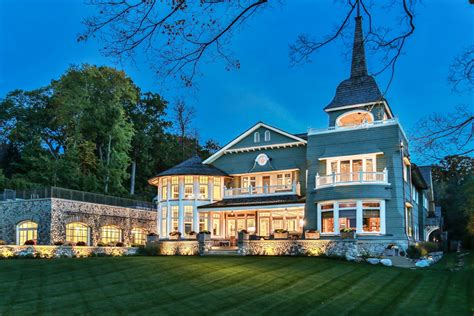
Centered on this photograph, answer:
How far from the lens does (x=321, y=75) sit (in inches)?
388

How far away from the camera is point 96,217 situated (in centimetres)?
3488

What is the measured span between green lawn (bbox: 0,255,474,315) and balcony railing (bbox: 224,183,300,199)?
35.9 feet

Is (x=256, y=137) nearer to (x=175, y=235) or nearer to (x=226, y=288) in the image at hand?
(x=175, y=235)

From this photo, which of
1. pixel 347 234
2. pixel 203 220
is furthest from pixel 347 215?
pixel 203 220

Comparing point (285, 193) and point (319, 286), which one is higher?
point (285, 193)

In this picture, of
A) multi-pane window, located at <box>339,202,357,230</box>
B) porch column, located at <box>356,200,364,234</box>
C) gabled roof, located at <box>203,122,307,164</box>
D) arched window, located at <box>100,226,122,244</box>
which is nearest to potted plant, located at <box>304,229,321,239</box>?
multi-pane window, located at <box>339,202,357,230</box>

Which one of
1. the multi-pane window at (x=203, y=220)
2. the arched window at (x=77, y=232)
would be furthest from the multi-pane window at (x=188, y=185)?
the arched window at (x=77, y=232)

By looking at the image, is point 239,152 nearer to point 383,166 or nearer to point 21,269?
point 383,166

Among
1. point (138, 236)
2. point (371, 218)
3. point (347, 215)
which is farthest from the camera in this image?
point (138, 236)

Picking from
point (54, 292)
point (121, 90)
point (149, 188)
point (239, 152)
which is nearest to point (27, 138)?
point (121, 90)

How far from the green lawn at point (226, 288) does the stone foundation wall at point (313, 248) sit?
9.41 feet

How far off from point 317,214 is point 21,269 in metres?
16.0

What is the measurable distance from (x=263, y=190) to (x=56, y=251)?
12878 millimetres

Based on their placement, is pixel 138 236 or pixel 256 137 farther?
pixel 138 236
